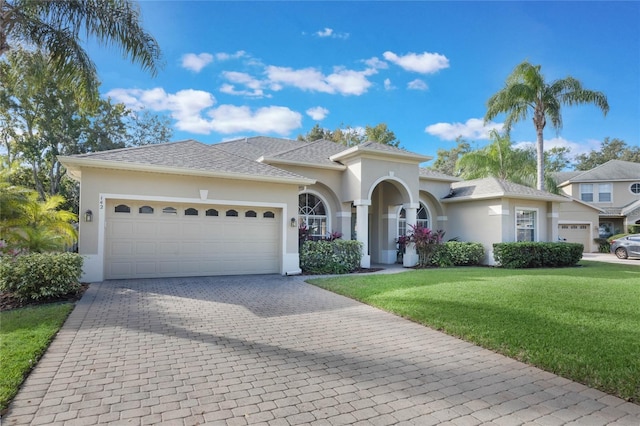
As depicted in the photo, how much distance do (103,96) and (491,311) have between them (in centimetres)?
3043

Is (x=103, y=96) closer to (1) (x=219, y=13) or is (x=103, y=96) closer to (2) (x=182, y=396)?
(1) (x=219, y=13)

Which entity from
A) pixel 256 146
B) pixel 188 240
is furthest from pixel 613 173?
pixel 188 240

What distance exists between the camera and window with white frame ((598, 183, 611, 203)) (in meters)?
30.8

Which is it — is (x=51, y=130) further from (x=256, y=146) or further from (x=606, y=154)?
(x=606, y=154)

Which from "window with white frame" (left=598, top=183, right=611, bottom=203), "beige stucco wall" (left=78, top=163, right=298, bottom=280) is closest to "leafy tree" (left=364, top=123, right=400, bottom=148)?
"window with white frame" (left=598, top=183, right=611, bottom=203)

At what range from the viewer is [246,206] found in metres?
12.2

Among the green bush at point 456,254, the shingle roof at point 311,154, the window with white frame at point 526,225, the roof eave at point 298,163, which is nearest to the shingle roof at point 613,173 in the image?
the window with white frame at point 526,225

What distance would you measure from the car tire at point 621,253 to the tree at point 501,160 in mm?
7046

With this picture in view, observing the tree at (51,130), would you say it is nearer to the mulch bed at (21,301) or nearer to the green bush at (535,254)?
the mulch bed at (21,301)

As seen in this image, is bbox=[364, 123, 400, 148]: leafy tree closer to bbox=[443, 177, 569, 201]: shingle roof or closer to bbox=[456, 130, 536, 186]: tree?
bbox=[456, 130, 536, 186]: tree

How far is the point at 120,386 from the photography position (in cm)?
387

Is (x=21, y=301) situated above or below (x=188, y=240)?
below

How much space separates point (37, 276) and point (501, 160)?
2586 centimetres

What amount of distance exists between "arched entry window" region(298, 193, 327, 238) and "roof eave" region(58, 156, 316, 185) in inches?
135
